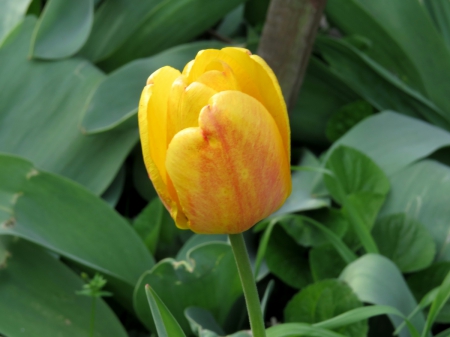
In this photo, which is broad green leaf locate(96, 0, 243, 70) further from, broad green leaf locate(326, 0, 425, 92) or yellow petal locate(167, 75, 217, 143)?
yellow petal locate(167, 75, 217, 143)

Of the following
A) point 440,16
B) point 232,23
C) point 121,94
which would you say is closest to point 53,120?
point 121,94

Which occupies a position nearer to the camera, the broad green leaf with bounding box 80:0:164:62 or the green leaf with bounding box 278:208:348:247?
the green leaf with bounding box 278:208:348:247

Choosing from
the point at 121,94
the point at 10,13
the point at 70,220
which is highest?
the point at 10,13

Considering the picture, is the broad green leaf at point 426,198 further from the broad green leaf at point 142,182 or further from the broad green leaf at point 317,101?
the broad green leaf at point 142,182

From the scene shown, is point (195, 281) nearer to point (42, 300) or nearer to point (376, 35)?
point (42, 300)

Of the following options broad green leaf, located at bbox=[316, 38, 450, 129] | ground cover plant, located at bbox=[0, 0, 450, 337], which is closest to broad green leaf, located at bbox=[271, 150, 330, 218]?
ground cover plant, located at bbox=[0, 0, 450, 337]

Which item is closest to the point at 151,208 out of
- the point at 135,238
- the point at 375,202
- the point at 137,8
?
the point at 135,238
